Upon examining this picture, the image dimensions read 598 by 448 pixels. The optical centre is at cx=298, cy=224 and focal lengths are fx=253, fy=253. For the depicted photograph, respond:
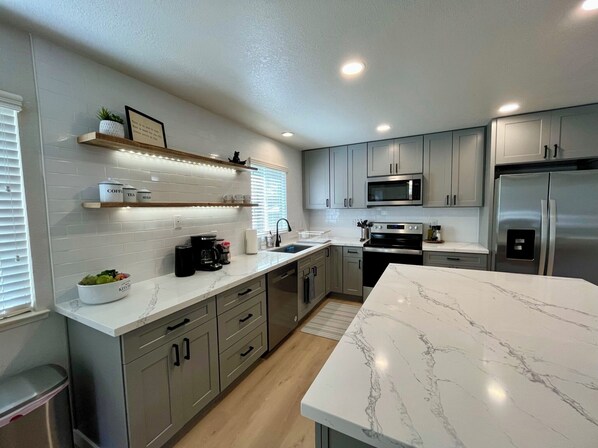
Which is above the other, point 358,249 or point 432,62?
point 432,62

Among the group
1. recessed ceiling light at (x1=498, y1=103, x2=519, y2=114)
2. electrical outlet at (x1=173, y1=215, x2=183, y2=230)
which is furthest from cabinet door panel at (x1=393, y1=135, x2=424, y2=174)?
electrical outlet at (x1=173, y1=215, x2=183, y2=230)

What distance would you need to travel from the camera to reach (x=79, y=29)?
53.9 inches

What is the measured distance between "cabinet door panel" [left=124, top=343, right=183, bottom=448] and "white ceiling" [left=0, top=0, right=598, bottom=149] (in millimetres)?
1770

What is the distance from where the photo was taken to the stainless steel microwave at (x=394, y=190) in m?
3.44

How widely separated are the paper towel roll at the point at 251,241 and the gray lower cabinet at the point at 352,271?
140cm

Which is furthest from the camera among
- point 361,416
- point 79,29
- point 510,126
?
point 510,126

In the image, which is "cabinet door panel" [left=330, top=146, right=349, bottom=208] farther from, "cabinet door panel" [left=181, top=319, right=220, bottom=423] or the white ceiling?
"cabinet door panel" [left=181, top=319, right=220, bottom=423]

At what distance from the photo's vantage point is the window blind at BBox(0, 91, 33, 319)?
1327mm

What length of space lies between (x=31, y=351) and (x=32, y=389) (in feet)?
0.92

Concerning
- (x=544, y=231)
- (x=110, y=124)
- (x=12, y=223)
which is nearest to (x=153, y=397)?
(x=12, y=223)

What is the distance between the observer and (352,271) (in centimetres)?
365

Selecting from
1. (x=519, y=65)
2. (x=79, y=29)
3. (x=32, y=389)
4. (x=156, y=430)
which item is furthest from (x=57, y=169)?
(x=519, y=65)

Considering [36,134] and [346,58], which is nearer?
[36,134]

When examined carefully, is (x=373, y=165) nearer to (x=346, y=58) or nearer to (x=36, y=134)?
(x=346, y=58)
